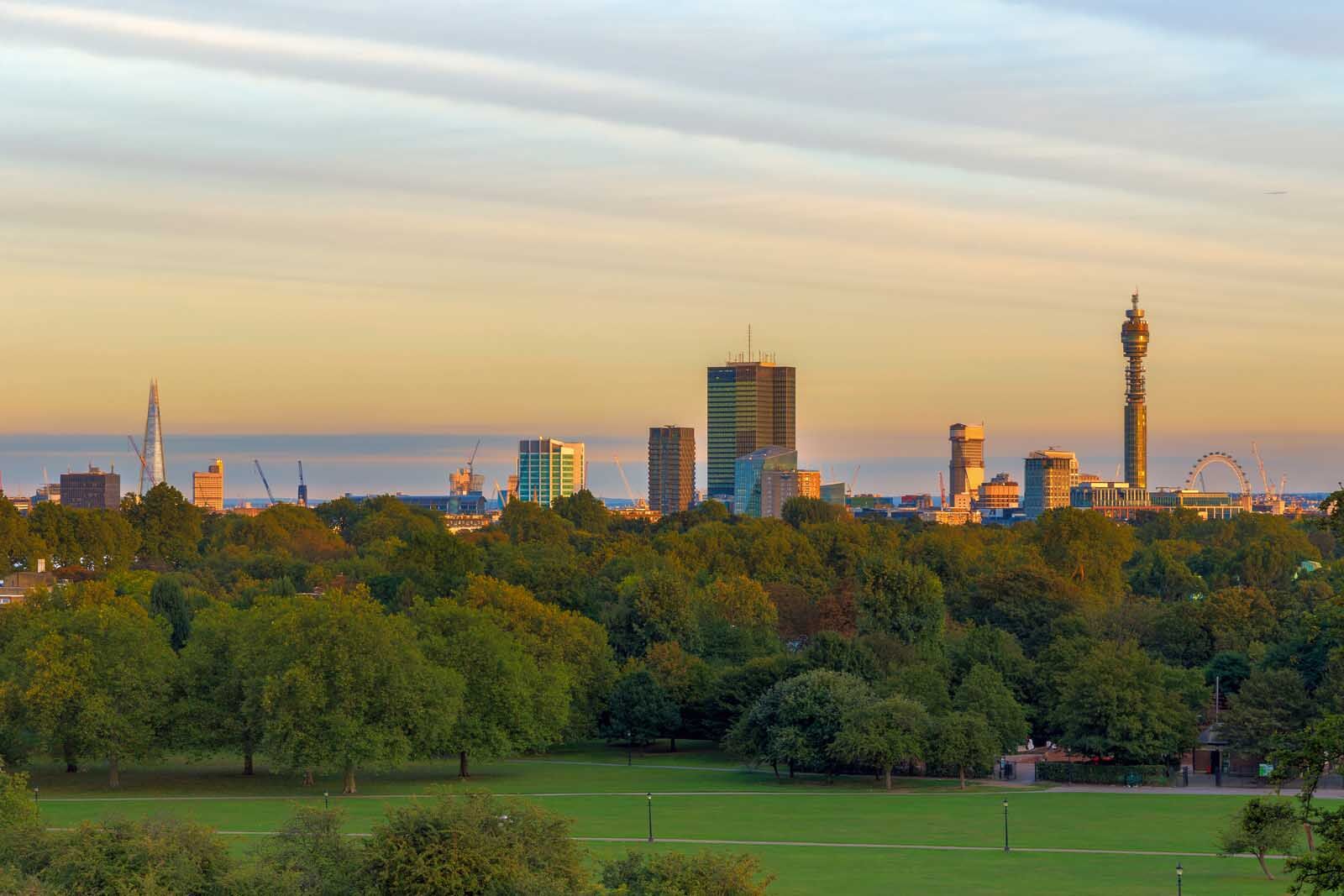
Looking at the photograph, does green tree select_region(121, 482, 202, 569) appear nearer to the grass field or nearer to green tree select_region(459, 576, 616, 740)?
green tree select_region(459, 576, 616, 740)

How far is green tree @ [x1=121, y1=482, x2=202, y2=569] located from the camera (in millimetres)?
191000

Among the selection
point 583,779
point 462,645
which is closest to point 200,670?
point 462,645

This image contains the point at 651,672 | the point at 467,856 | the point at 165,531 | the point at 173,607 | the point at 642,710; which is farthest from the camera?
the point at 165,531

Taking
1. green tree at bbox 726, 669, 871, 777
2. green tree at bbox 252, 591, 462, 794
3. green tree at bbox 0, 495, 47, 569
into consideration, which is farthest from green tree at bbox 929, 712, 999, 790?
green tree at bbox 0, 495, 47, 569

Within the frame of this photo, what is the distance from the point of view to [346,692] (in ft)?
258

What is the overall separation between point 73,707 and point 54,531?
105 m

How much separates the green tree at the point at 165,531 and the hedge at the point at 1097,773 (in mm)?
124004

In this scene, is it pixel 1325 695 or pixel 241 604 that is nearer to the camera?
pixel 1325 695

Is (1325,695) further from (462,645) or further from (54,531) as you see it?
(54,531)

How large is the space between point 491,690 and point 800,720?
1388 centimetres

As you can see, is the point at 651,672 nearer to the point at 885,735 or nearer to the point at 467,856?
the point at 885,735

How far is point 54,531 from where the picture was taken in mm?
179375

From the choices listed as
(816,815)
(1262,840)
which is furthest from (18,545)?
(1262,840)

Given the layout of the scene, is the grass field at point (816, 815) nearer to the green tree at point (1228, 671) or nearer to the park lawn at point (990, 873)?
the park lawn at point (990, 873)
